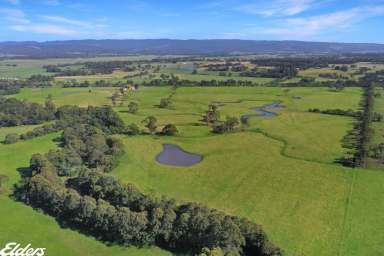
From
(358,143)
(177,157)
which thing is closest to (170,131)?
(177,157)

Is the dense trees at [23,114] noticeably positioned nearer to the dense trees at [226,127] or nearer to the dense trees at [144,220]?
the dense trees at [226,127]

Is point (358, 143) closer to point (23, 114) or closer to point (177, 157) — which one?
point (177, 157)

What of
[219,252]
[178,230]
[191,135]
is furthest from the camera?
[191,135]

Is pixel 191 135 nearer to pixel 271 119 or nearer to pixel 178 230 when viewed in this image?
pixel 271 119

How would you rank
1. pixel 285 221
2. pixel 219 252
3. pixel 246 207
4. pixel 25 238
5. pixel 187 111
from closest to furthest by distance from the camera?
pixel 219 252 → pixel 25 238 → pixel 285 221 → pixel 246 207 → pixel 187 111

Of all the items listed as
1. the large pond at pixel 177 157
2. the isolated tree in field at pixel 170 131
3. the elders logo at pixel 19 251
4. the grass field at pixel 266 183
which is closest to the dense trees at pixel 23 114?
the grass field at pixel 266 183

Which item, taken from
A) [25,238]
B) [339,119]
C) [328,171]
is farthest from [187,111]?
[25,238]
